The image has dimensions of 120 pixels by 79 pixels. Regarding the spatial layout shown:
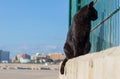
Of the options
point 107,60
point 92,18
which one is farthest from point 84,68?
point 92,18

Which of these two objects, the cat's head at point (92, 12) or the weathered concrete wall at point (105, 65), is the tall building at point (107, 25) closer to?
the cat's head at point (92, 12)

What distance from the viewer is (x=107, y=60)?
377cm

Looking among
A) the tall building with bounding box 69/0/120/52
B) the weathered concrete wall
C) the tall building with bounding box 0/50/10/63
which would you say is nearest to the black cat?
the tall building with bounding box 69/0/120/52

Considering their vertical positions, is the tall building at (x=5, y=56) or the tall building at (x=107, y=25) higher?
the tall building at (x=5, y=56)

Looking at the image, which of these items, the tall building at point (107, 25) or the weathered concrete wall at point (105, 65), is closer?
the weathered concrete wall at point (105, 65)

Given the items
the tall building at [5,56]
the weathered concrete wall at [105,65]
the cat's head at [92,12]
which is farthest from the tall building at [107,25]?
the tall building at [5,56]

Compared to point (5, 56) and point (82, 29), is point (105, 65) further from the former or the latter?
point (5, 56)

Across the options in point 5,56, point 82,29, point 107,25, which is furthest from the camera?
point 5,56

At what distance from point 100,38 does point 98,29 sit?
257 mm

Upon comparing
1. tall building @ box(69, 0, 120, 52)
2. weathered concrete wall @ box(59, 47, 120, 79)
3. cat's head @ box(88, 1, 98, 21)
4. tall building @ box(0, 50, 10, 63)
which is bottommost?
weathered concrete wall @ box(59, 47, 120, 79)

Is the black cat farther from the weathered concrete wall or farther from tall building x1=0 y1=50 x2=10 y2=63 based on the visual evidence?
tall building x1=0 y1=50 x2=10 y2=63

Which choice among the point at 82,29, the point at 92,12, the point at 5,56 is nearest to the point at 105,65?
the point at 92,12

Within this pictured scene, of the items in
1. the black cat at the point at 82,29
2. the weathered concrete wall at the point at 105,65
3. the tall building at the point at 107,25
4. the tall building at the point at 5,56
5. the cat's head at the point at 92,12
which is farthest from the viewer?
the tall building at the point at 5,56

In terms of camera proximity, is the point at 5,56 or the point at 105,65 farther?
the point at 5,56
